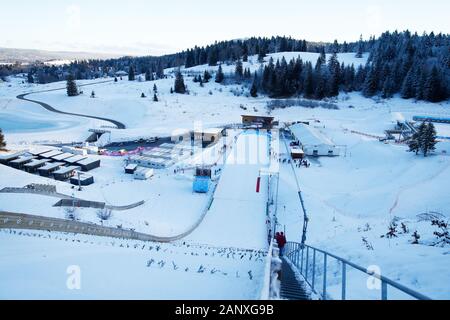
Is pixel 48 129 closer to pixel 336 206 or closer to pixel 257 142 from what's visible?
pixel 257 142

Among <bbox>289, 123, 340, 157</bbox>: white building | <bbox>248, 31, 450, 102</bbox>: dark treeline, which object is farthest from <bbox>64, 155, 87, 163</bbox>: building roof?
<bbox>248, 31, 450, 102</bbox>: dark treeline

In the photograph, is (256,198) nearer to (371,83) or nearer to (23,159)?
(23,159)

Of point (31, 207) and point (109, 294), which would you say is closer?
point (109, 294)

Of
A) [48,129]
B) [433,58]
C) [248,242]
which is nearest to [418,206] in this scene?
[248,242]

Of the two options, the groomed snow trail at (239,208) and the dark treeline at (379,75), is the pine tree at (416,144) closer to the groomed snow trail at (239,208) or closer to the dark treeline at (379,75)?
the groomed snow trail at (239,208)

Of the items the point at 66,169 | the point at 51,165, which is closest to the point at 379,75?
the point at 66,169
